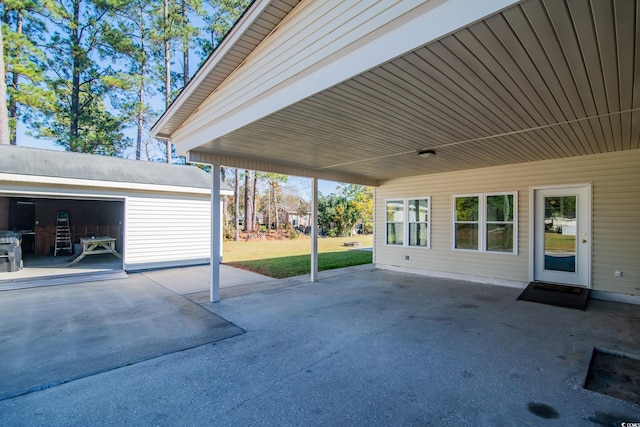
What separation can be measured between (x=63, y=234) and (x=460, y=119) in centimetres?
1347

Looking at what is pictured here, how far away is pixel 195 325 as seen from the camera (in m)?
4.24

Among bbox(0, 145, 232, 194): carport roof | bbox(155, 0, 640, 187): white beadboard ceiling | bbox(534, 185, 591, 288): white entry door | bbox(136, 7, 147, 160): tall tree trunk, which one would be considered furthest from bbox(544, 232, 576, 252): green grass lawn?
bbox(136, 7, 147, 160): tall tree trunk

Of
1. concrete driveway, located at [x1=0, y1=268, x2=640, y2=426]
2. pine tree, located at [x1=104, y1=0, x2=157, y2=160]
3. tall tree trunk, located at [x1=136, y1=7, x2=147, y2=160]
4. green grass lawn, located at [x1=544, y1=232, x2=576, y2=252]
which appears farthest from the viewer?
tall tree trunk, located at [x1=136, y1=7, x2=147, y2=160]

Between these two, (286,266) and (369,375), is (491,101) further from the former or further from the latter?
(286,266)

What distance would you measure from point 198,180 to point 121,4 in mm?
13447

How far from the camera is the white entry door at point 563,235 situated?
19.1ft

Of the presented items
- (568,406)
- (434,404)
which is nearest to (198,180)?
(434,404)

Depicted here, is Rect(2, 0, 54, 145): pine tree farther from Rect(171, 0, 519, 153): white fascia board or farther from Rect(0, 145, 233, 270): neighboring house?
Rect(171, 0, 519, 153): white fascia board

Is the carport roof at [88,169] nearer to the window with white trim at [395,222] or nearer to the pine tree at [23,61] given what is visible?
the window with white trim at [395,222]

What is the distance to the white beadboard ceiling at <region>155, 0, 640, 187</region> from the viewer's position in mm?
2035

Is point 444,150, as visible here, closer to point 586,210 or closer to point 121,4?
point 586,210

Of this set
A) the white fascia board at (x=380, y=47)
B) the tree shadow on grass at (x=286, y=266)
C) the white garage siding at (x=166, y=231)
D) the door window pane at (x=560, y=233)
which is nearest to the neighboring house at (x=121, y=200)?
the white garage siding at (x=166, y=231)

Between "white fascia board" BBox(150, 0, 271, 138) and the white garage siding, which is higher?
"white fascia board" BBox(150, 0, 271, 138)

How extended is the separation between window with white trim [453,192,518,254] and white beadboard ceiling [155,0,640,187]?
4.33 feet
